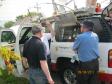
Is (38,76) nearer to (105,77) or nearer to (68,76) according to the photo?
(105,77)

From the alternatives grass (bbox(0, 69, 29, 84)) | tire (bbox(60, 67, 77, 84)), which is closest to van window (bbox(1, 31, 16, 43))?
grass (bbox(0, 69, 29, 84))

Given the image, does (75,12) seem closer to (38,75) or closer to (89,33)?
(89,33)

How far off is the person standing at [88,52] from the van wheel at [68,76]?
1.38m

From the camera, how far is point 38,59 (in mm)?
6551

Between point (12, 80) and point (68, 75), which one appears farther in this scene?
point (12, 80)

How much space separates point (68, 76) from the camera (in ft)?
30.0

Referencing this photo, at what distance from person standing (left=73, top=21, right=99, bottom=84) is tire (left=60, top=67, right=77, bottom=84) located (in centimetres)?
137

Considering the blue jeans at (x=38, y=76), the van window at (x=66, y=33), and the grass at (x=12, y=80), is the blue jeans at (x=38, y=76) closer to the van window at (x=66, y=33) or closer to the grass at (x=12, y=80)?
the van window at (x=66, y=33)

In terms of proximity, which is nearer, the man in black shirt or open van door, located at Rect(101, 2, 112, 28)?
the man in black shirt

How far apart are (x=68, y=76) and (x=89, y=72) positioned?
5.66 ft

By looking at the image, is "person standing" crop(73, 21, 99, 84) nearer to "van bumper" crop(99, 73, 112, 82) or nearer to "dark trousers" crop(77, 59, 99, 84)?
"dark trousers" crop(77, 59, 99, 84)

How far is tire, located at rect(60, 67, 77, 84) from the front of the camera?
29.3 ft

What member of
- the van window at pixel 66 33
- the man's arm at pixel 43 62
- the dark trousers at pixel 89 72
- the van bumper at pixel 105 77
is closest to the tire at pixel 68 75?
the van window at pixel 66 33

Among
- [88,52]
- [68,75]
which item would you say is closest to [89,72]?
[88,52]
